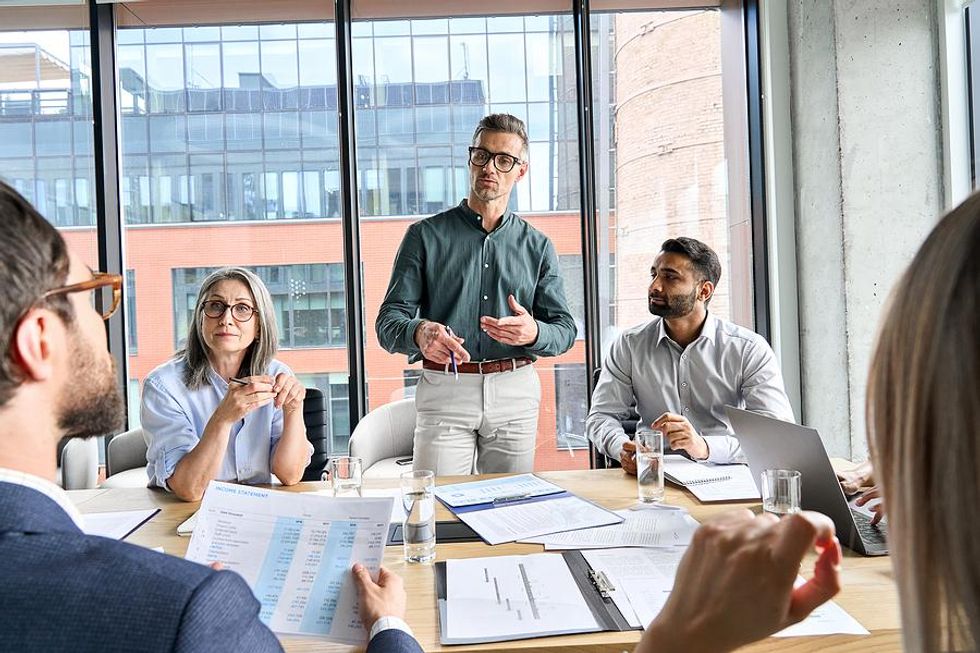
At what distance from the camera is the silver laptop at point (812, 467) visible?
1539 mm

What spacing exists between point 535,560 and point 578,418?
9.78ft

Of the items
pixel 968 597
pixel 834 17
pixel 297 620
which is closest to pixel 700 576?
pixel 968 597

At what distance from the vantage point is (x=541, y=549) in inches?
62.2

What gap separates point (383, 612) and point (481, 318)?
1.81 m

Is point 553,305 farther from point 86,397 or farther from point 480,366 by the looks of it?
point 86,397

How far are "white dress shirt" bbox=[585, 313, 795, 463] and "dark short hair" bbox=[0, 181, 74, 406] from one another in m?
2.01

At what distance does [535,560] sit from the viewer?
1.49 metres

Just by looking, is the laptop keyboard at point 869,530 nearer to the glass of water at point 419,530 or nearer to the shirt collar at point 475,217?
the glass of water at point 419,530

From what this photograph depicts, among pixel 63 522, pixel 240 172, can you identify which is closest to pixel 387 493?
pixel 63 522

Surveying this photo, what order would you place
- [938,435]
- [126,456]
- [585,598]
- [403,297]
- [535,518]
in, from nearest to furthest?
[938,435] → [585,598] → [535,518] → [403,297] → [126,456]

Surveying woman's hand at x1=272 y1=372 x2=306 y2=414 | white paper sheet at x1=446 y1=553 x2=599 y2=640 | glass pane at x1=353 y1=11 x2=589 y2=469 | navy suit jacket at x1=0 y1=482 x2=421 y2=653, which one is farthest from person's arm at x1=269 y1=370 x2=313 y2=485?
glass pane at x1=353 y1=11 x2=589 y2=469

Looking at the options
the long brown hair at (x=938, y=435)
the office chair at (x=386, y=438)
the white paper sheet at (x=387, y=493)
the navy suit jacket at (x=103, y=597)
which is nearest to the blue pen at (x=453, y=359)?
the office chair at (x=386, y=438)

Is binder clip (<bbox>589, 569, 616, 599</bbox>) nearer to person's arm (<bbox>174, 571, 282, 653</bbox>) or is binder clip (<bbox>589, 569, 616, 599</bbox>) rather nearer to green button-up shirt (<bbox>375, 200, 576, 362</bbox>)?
person's arm (<bbox>174, 571, 282, 653</bbox>)

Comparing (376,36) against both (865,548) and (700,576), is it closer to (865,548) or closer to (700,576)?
(865,548)
